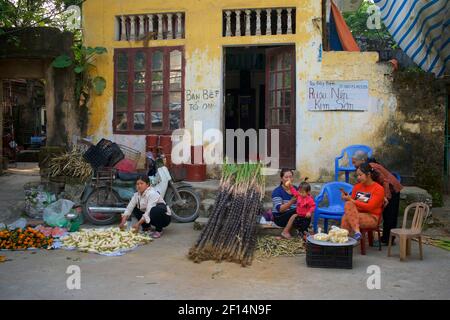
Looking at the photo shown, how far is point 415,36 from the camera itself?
732 centimetres

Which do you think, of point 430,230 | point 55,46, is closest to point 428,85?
point 430,230

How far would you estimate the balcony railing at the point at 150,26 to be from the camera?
10.0m

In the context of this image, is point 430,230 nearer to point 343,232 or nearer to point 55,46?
point 343,232

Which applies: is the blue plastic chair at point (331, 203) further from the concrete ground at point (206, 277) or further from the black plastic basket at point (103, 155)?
the black plastic basket at point (103, 155)

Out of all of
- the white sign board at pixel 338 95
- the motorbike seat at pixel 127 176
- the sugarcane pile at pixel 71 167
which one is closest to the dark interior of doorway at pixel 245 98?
the white sign board at pixel 338 95

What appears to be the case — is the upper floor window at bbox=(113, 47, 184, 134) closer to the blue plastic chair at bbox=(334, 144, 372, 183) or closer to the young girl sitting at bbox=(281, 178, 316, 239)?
the blue plastic chair at bbox=(334, 144, 372, 183)

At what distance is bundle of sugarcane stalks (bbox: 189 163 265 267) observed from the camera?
20.1 feet

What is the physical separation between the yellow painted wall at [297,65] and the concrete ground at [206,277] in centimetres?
310

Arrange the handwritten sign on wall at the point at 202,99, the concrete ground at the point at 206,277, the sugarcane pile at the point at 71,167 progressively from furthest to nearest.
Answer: the handwritten sign on wall at the point at 202,99, the sugarcane pile at the point at 71,167, the concrete ground at the point at 206,277

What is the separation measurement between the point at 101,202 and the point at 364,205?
A: 4.47 metres

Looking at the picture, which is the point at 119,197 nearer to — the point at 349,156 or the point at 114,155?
the point at 114,155

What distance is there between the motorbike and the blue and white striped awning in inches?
164

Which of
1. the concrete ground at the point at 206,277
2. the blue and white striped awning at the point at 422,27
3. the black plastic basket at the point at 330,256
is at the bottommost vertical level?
the concrete ground at the point at 206,277
